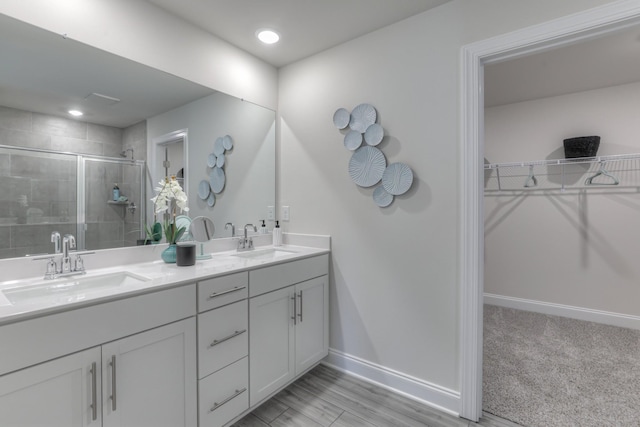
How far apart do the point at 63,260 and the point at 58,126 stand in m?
0.69

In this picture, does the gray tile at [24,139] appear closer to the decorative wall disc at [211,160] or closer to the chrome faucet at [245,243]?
the decorative wall disc at [211,160]

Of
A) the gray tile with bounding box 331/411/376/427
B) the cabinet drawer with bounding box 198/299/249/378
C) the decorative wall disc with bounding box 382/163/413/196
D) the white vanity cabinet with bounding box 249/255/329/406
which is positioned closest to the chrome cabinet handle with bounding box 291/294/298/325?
the white vanity cabinet with bounding box 249/255/329/406

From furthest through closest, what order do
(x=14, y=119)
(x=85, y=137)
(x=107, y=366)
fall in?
(x=85, y=137) < (x=14, y=119) < (x=107, y=366)

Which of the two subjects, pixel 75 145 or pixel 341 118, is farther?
pixel 341 118

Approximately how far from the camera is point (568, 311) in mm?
3236

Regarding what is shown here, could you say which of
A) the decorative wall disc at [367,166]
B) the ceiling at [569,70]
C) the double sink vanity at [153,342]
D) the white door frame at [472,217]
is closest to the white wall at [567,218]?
the ceiling at [569,70]

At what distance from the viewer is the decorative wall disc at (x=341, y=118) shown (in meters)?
2.23

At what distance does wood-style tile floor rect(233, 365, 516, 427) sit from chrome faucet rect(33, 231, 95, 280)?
122 centimetres

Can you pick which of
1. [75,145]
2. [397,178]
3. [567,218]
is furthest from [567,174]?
[75,145]

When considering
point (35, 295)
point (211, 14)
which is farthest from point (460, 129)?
point (35, 295)

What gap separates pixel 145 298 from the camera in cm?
Answer: 129

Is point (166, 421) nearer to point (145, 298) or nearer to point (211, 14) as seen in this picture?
point (145, 298)

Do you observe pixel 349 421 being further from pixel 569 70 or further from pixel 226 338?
pixel 569 70

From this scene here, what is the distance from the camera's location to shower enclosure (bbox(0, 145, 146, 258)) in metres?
1.41
